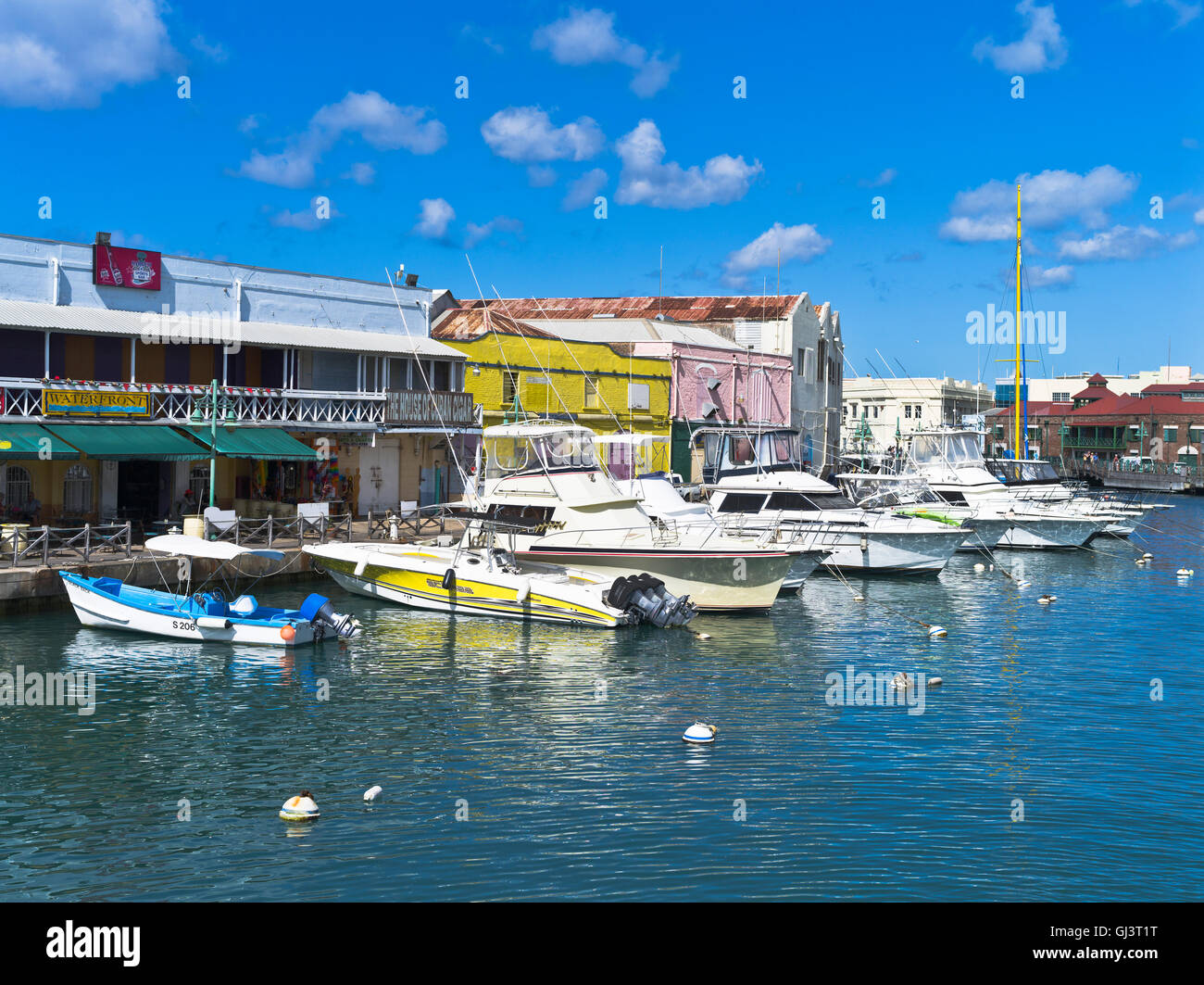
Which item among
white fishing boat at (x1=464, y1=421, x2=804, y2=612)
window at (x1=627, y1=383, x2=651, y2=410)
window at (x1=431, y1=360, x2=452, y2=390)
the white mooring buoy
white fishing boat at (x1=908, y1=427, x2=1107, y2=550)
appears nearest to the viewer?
the white mooring buoy

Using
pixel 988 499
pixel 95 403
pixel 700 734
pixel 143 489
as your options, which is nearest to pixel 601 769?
pixel 700 734

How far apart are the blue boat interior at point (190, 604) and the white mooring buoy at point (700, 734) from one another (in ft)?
34.5

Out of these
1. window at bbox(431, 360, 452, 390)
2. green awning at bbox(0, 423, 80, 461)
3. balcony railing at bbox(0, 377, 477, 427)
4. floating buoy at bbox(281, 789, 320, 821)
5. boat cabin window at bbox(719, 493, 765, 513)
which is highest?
window at bbox(431, 360, 452, 390)

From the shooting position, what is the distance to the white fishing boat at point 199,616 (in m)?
24.7

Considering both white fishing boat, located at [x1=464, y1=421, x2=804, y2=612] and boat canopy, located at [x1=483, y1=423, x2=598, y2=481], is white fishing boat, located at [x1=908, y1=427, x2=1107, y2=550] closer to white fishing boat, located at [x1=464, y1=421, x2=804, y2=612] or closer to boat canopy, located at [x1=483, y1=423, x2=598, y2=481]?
white fishing boat, located at [x1=464, y1=421, x2=804, y2=612]

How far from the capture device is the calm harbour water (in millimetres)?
12898

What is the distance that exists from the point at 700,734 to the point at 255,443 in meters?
21.1

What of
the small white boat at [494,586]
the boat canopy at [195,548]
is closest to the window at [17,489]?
the boat canopy at [195,548]

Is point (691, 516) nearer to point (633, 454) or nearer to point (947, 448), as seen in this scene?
point (633, 454)

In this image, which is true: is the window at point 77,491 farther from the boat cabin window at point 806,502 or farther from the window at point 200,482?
the boat cabin window at point 806,502

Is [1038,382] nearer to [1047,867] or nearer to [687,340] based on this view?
[687,340]

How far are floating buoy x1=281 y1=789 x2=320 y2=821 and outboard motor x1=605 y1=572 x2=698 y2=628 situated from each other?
44.3 feet

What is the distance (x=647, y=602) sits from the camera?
27.4 m

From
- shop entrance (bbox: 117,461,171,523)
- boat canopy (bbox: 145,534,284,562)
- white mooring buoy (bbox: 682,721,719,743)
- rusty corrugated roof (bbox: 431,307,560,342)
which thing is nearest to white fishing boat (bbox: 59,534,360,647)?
boat canopy (bbox: 145,534,284,562)
